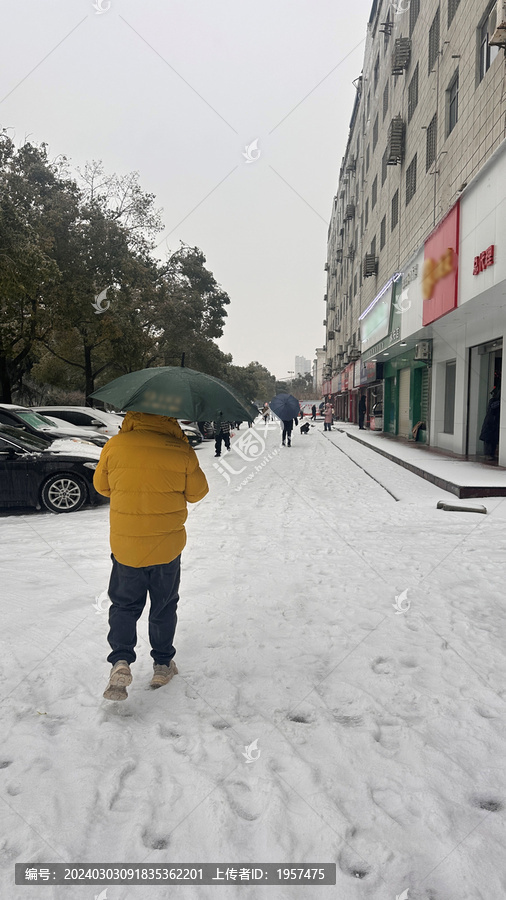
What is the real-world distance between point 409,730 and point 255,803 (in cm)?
93

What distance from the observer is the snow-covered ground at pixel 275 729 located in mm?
2047

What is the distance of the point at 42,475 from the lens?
8164mm

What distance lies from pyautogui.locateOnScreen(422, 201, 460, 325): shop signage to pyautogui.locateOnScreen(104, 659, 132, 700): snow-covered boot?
995 cm

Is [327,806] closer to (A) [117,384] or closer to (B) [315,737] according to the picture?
(B) [315,737]

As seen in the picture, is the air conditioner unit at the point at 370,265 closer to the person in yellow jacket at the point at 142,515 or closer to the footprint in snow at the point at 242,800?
the person in yellow jacket at the point at 142,515

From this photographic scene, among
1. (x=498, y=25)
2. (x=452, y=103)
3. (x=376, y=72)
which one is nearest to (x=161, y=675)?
(x=498, y=25)

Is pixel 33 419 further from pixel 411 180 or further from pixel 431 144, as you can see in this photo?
Answer: pixel 411 180

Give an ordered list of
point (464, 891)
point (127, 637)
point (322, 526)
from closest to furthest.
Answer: point (464, 891), point (127, 637), point (322, 526)

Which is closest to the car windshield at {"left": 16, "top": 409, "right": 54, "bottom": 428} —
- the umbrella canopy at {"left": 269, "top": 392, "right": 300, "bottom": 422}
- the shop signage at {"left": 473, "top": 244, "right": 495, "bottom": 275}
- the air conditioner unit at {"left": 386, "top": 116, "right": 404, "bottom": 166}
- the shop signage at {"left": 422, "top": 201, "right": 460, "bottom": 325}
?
the umbrella canopy at {"left": 269, "top": 392, "right": 300, "bottom": 422}

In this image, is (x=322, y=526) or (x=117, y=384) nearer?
(x=117, y=384)

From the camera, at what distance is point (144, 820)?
218cm

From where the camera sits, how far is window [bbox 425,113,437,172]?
16.5m

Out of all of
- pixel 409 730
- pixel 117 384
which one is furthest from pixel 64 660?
pixel 409 730
